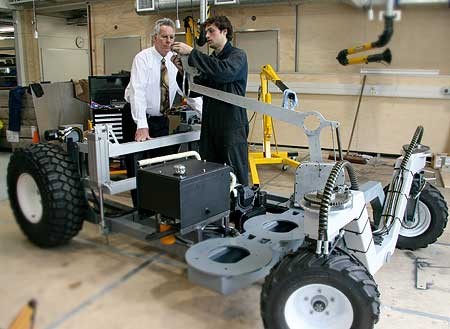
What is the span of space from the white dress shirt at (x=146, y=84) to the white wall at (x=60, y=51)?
588 centimetres

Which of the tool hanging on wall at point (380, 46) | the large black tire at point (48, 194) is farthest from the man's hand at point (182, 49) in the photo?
the tool hanging on wall at point (380, 46)

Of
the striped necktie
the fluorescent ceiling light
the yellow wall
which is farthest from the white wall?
the striped necktie

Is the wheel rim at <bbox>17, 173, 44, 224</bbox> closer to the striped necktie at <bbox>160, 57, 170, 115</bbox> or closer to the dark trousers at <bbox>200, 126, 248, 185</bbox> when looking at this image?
the striped necktie at <bbox>160, 57, 170, 115</bbox>

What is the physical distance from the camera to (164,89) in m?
3.07

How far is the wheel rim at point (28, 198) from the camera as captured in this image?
9.20 feet

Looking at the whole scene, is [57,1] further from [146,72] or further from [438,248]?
[438,248]

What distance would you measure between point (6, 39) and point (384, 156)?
6800 millimetres

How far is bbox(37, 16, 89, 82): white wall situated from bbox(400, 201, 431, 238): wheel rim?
7195 mm

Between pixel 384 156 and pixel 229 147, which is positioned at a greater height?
pixel 229 147

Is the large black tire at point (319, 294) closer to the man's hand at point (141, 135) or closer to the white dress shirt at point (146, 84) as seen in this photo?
the man's hand at point (141, 135)

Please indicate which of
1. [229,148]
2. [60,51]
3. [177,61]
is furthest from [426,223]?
[60,51]

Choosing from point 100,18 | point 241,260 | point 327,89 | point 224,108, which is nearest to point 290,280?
point 241,260

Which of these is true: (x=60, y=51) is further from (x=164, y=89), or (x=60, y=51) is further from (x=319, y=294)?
(x=319, y=294)

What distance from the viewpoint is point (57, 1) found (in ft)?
24.6
